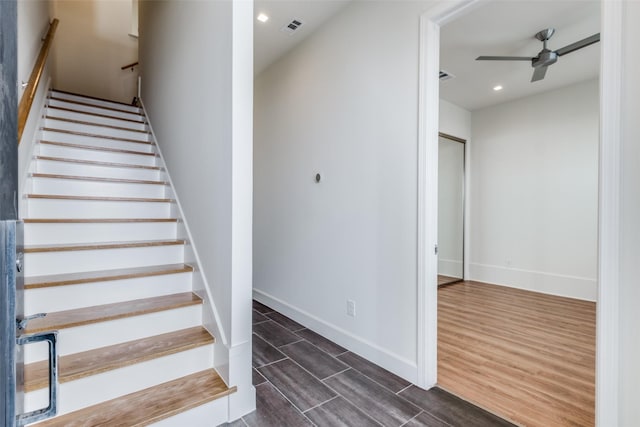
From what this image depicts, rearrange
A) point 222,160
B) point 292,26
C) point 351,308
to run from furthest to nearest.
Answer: point 292,26
point 351,308
point 222,160

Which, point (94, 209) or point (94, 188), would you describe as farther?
point (94, 188)

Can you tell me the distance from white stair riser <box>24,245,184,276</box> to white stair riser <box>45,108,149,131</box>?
2.12 meters

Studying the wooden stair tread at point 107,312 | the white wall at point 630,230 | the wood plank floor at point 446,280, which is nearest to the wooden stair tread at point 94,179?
the wooden stair tread at point 107,312

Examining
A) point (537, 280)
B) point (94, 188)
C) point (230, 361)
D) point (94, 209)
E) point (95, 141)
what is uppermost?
point (95, 141)

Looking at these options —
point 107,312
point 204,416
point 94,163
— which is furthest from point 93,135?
point 204,416

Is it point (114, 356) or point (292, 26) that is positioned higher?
point (292, 26)

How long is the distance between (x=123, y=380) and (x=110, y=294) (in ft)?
1.90

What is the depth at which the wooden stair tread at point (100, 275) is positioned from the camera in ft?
5.71

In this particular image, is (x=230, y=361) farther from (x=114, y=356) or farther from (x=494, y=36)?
(x=494, y=36)

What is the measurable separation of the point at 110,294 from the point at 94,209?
89 cm

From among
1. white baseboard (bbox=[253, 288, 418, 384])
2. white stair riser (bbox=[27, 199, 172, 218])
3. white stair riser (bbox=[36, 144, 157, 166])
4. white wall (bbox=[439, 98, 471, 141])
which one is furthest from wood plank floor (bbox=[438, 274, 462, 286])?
white stair riser (bbox=[36, 144, 157, 166])

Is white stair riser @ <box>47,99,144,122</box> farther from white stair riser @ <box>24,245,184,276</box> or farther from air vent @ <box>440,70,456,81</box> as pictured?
air vent @ <box>440,70,456,81</box>

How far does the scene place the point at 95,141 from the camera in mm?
3141

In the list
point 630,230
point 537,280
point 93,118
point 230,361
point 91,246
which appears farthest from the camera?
point 537,280
